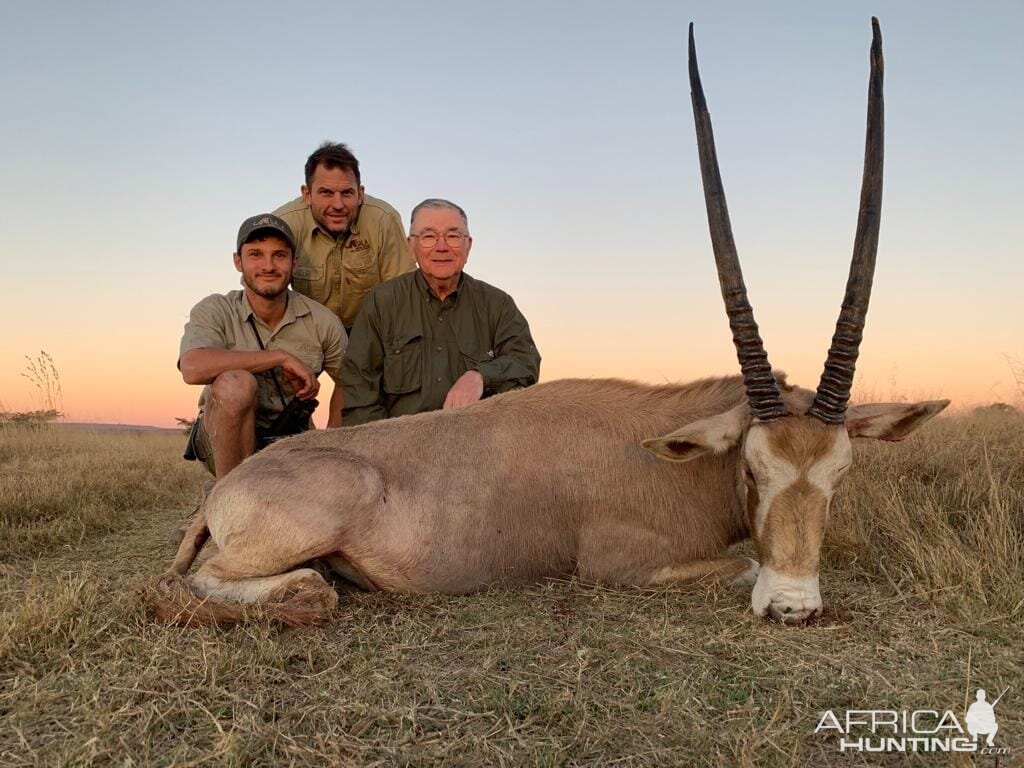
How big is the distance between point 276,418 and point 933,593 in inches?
212

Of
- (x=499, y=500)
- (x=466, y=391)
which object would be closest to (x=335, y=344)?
(x=466, y=391)

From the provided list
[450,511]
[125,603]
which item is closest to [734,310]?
[450,511]

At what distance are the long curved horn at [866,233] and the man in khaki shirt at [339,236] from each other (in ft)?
17.9

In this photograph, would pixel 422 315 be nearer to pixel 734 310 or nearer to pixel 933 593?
pixel 734 310

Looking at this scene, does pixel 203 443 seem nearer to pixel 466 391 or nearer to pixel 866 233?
pixel 466 391

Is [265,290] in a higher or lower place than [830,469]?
higher

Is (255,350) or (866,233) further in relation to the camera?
(255,350)

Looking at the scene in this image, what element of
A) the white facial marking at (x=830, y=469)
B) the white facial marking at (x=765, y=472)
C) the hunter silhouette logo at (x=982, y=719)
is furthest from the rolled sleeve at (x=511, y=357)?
the hunter silhouette logo at (x=982, y=719)

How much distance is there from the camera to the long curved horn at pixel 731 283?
4.36 meters

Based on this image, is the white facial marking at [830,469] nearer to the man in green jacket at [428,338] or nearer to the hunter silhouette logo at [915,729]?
the hunter silhouette logo at [915,729]

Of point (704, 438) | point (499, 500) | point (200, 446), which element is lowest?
point (200, 446)

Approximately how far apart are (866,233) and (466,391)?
3.18 metres

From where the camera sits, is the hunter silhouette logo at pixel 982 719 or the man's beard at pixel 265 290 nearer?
the hunter silhouette logo at pixel 982 719

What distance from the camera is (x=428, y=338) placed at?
721 cm
